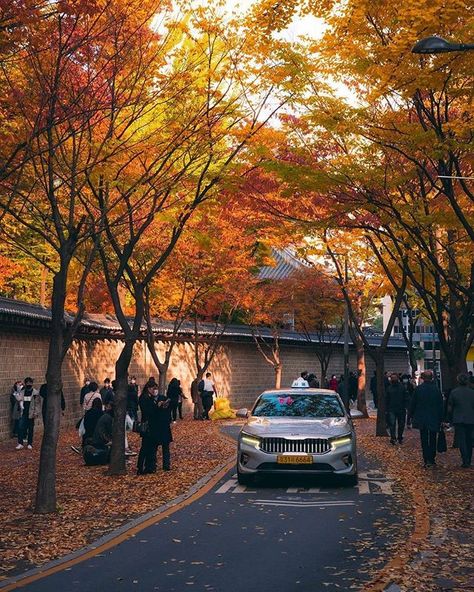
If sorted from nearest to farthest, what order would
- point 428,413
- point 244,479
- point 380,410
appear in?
point 244,479 → point 428,413 → point 380,410

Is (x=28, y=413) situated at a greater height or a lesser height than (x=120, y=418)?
greater

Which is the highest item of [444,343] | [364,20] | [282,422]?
[364,20]

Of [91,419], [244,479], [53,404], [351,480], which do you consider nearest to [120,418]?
[91,419]

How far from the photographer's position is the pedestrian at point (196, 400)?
39.8 metres

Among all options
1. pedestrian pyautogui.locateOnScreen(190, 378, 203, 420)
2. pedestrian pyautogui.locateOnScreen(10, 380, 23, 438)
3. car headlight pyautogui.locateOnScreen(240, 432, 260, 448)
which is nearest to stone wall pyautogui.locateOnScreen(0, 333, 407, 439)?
pedestrian pyautogui.locateOnScreen(10, 380, 23, 438)

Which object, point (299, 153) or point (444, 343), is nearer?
point (299, 153)

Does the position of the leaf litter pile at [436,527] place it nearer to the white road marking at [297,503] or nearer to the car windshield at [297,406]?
the white road marking at [297,503]

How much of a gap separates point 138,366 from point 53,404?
26.5 m

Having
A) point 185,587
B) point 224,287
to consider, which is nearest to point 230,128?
point 185,587

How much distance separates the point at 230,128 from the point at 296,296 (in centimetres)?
3336

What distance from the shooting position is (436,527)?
35.7ft

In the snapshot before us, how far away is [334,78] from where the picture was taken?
68.0 feet

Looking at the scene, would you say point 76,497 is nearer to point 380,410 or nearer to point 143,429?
point 143,429

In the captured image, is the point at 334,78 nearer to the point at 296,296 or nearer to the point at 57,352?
the point at 57,352
